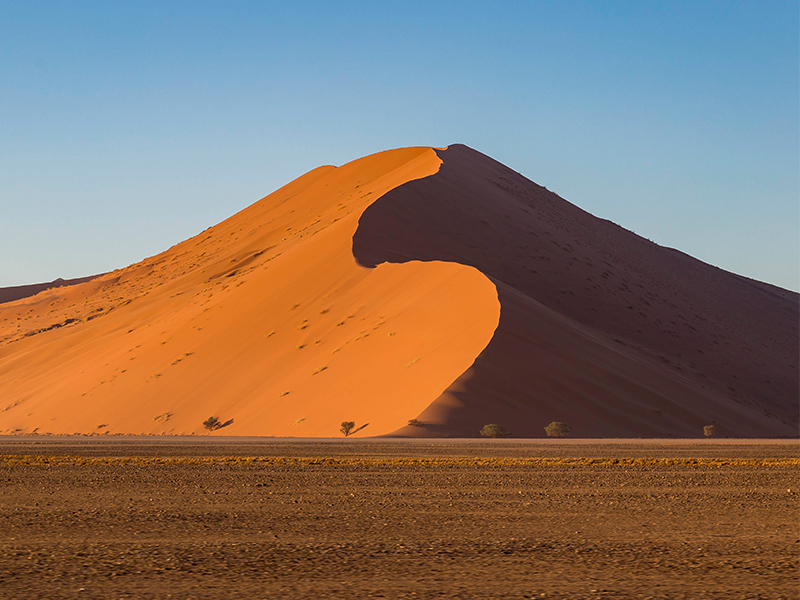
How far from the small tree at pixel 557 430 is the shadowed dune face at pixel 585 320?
26.5 inches

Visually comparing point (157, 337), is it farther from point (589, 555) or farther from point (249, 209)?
point (589, 555)

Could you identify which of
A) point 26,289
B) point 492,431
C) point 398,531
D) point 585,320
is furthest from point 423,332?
point 26,289

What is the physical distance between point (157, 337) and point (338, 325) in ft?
52.4

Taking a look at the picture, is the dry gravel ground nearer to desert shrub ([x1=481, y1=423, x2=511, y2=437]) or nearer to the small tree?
desert shrub ([x1=481, y1=423, x2=511, y2=437])

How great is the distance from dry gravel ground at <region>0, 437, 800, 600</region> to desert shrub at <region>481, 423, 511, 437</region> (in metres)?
15.8

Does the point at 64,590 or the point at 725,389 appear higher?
the point at 64,590

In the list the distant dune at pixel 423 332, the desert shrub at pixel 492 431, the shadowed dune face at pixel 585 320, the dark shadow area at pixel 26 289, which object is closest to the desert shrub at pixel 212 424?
the distant dune at pixel 423 332

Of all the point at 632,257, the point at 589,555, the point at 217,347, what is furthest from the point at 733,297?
the point at 589,555

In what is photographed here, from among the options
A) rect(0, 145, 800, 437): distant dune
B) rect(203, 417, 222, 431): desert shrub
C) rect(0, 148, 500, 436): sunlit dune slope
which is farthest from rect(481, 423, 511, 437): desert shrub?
rect(203, 417, 222, 431): desert shrub

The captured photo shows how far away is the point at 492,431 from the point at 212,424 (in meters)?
16.0

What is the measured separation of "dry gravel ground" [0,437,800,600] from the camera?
7.80m

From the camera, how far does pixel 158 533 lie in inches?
428

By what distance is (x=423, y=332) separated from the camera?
47469 mm

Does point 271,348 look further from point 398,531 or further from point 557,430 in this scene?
point 398,531
